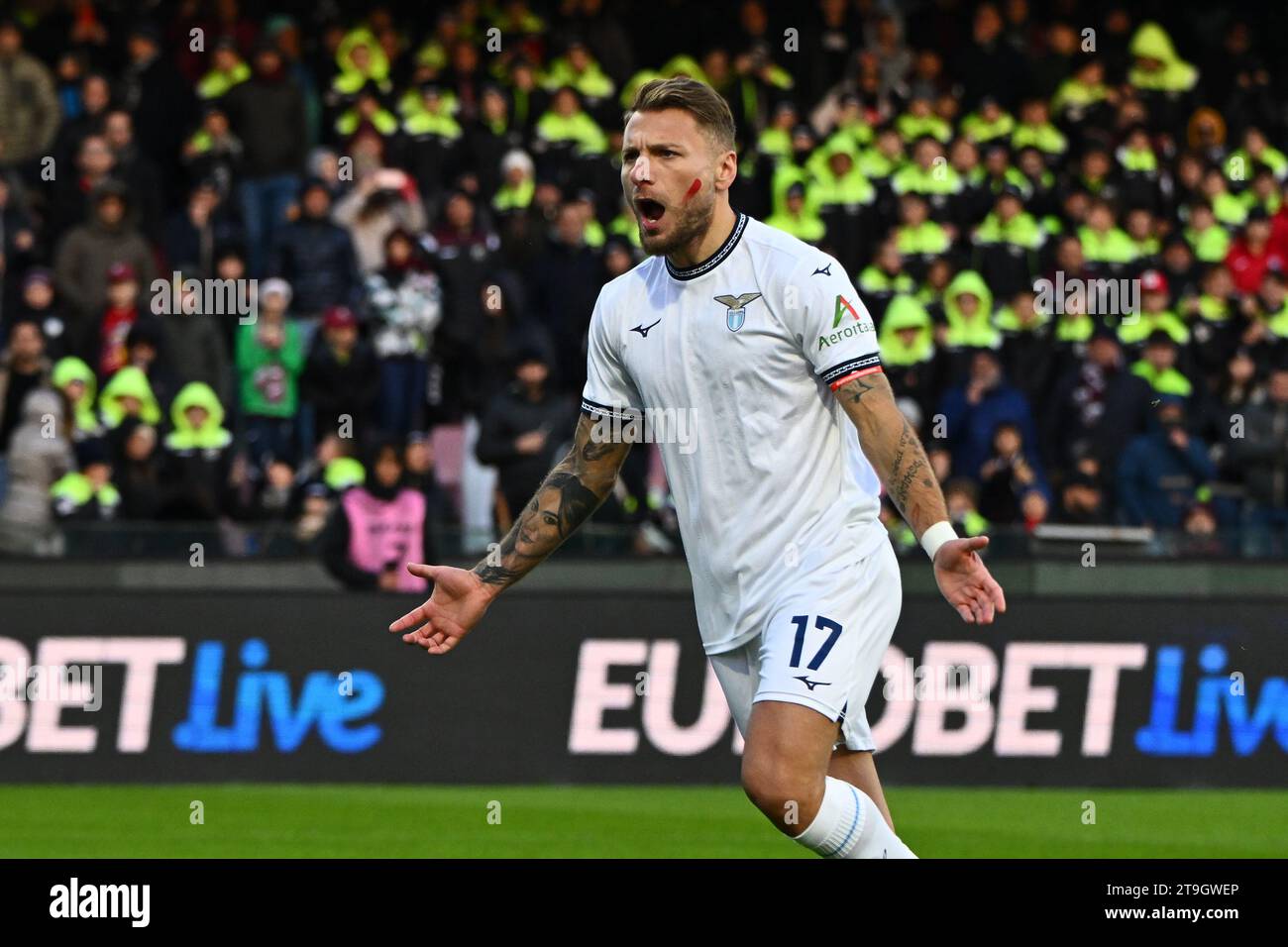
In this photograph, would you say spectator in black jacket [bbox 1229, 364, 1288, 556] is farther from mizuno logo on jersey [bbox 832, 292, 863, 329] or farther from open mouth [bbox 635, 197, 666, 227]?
open mouth [bbox 635, 197, 666, 227]

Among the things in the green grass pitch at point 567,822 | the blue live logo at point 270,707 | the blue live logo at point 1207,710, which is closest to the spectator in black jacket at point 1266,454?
the blue live logo at point 1207,710

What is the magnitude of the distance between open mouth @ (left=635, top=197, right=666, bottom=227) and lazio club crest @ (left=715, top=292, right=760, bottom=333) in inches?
13.3

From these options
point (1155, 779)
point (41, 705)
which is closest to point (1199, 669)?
point (1155, 779)

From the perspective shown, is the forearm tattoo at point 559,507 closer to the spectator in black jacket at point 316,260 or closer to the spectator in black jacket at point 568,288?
the spectator in black jacket at point 568,288

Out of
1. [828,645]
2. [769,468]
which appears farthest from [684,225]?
[828,645]

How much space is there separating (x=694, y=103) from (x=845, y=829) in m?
2.18

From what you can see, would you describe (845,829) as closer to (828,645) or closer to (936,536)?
(828,645)

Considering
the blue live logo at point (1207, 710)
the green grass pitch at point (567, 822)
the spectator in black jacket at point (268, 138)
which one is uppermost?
the spectator in black jacket at point (268, 138)

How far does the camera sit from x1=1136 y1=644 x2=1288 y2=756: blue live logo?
1405 centimetres

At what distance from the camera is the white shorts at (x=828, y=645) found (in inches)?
276

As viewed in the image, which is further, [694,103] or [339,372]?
[339,372]

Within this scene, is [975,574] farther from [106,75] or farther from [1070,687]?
[106,75]

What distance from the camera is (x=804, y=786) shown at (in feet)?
22.6

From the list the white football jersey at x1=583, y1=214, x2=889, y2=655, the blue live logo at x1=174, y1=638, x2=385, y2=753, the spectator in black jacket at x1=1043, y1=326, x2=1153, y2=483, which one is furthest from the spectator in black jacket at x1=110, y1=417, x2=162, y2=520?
the white football jersey at x1=583, y1=214, x2=889, y2=655
